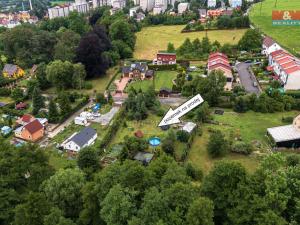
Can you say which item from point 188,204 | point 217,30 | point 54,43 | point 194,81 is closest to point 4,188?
point 188,204

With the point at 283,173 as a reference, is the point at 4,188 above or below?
below

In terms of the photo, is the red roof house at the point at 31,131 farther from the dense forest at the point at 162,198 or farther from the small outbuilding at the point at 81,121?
the dense forest at the point at 162,198

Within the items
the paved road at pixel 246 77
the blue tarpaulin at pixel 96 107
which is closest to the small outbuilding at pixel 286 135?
the paved road at pixel 246 77

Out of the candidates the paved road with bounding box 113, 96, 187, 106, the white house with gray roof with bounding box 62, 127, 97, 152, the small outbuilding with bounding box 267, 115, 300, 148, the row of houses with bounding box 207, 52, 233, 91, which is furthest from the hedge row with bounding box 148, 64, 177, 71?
the small outbuilding with bounding box 267, 115, 300, 148

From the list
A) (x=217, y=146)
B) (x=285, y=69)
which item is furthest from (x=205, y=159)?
(x=285, y=69)

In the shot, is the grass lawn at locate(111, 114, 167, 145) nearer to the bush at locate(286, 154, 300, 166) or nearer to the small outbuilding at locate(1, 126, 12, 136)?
the small outbuilding at locate(1, 126, 12, 136)

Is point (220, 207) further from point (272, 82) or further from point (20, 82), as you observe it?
point (20, 82)
